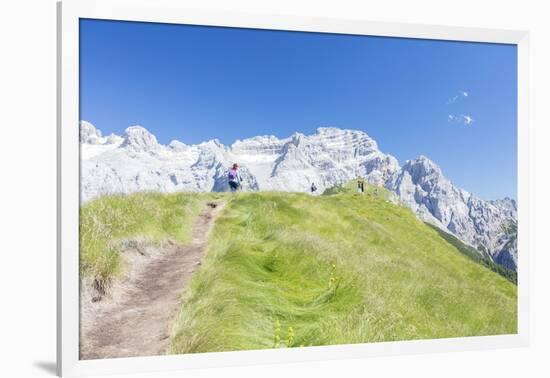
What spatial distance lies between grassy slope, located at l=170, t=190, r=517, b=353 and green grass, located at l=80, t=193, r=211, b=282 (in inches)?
18.4

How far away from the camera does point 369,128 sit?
7824 millimetres

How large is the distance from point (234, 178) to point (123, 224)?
137 centimetres

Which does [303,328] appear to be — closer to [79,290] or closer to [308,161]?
[308,161]

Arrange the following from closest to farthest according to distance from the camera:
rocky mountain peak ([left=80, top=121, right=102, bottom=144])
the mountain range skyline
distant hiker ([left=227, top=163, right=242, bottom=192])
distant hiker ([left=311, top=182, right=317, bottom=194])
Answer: rocky mountain peak ([left=80, top=121, right=102, bottom=144])
the mountain range skyline
distant hiker ([left=227, top=163, right=242, bottom=192])
distant hiker ([left=311, top=182, right=317, bottom=194])

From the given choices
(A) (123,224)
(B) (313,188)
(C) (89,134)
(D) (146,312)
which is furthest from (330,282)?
(C) (89,134)

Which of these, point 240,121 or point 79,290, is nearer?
point 79,290

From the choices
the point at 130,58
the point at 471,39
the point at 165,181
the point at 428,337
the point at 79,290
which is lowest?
the point at 428,337

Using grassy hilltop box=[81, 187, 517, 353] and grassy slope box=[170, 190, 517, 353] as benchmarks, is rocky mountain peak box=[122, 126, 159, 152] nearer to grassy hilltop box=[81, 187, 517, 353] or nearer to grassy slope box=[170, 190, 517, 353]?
grassy hilltop box=[81, 187, 517, 353]

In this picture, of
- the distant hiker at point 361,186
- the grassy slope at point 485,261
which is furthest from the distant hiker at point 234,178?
the grassy slope at point 485,261

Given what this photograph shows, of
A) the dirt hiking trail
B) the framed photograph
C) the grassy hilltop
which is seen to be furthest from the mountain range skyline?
the dirt hiking trail

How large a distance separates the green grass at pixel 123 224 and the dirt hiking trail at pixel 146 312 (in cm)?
19

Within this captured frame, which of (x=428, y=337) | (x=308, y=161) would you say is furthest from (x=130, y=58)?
(x=428, y=337)

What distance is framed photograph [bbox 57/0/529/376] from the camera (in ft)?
22.0

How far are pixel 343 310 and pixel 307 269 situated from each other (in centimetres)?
65
